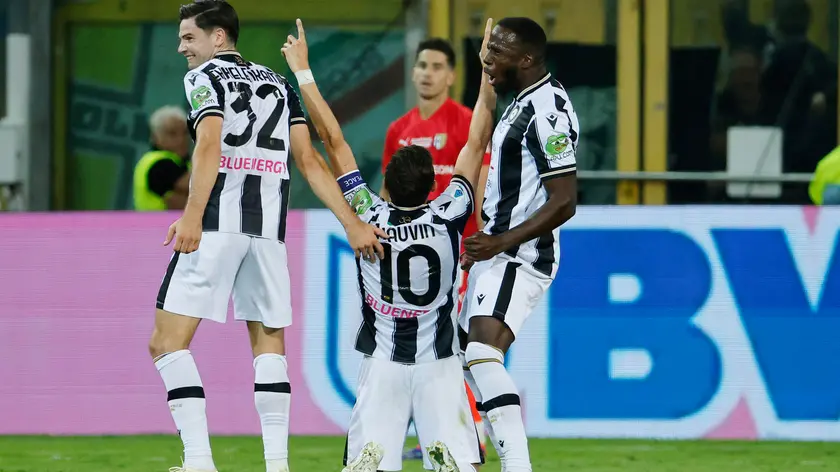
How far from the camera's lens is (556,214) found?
519 centimetres

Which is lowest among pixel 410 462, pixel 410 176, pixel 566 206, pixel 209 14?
pixel 410 462

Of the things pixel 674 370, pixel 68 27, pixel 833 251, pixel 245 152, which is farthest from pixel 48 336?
pixel 68 27

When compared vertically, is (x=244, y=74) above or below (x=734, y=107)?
below

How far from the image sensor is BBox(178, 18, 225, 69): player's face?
5.75m

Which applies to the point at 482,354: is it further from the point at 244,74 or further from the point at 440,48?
the point at 440,48

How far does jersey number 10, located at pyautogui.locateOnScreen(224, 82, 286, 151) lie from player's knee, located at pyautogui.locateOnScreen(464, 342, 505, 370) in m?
1.11

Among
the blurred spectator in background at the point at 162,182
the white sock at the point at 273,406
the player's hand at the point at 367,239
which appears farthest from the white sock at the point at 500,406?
the blurred spectator in background at the point at 162,182

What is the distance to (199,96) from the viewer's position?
5.52m

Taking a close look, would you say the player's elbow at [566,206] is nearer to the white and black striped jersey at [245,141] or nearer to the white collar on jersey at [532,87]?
the white collar on jersey at [532,87]

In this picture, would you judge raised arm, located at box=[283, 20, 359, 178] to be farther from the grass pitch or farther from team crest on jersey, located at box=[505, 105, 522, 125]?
the grass pitch

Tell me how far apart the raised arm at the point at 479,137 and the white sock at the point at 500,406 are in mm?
691

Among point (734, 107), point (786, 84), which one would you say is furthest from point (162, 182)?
point (786, 84)

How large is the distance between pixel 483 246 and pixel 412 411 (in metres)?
0.67

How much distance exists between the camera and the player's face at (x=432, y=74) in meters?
7.45
